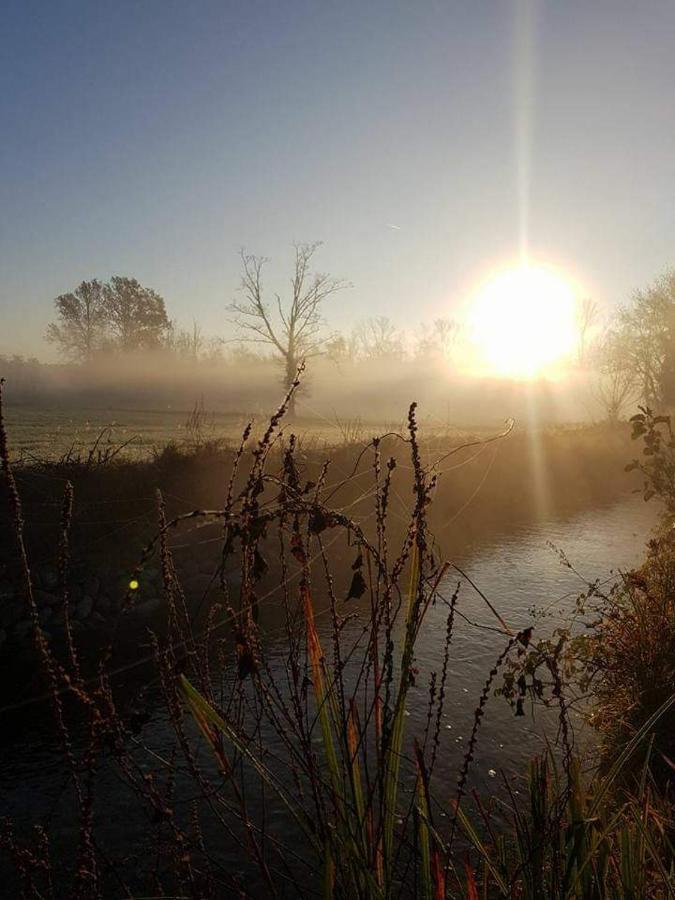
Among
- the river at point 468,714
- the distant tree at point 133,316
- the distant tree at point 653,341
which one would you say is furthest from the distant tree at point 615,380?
the distant tree at point 133,316

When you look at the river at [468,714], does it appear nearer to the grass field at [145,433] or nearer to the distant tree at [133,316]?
the grass field at [145,433]

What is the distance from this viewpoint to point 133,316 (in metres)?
63.0

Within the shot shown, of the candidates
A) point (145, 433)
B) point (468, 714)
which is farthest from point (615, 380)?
point (468, 714)

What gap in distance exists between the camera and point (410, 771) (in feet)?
19.6

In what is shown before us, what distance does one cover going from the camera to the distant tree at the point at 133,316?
202 ft

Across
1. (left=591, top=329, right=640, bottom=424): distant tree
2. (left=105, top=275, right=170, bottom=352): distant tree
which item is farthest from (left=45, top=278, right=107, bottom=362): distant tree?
(left=591, top=329, right=640, bottom=424): distant tree

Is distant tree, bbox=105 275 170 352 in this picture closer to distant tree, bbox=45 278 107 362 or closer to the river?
distant tree, bbox=45 278 107 362

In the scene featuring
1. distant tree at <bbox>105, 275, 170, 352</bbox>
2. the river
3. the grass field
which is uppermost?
distant tree at <bbox>105, 275, 170, 352</bbox>

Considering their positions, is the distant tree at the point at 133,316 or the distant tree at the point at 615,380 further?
the distant tree at the point at 133,316

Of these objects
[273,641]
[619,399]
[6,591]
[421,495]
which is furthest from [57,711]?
[619,399]

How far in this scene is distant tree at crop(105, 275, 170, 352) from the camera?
61625mm

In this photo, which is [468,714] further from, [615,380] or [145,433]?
[615,380]

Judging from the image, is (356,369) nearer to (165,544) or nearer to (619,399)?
(619,399)

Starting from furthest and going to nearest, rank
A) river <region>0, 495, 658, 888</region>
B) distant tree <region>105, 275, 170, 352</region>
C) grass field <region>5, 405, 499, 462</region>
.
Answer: distant tree <region>105, 275, 170, 352</region> < grass field <region>5, 405, 499, 462</region> < river <region>0, 495, 658, 888</region>
